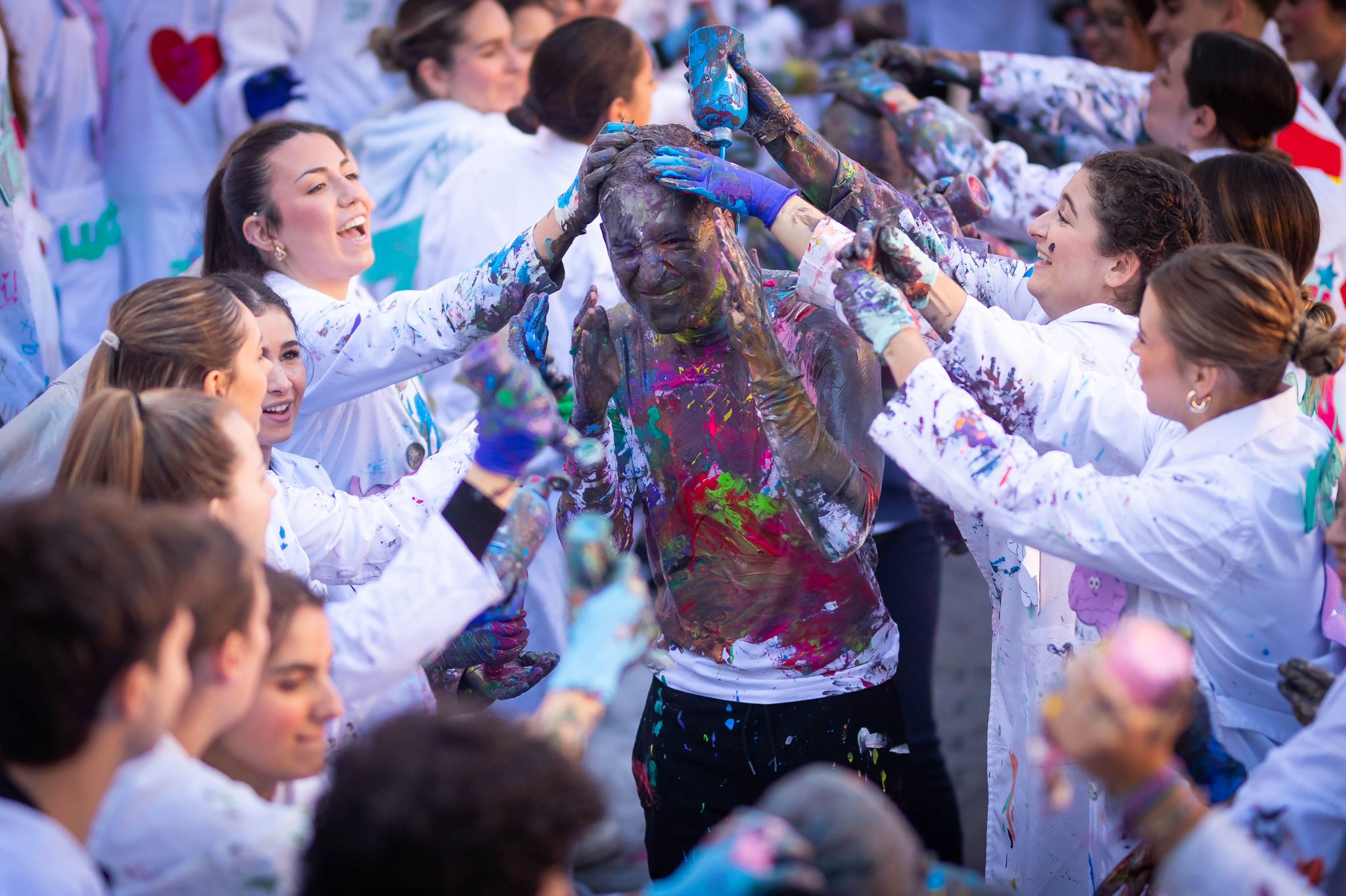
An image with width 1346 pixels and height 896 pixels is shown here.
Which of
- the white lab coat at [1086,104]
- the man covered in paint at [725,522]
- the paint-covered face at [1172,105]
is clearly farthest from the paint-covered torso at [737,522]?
the paint-covered face at [1172,105]

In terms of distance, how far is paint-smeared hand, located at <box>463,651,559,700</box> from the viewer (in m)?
2.49

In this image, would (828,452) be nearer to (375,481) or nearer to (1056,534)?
(1056,534)

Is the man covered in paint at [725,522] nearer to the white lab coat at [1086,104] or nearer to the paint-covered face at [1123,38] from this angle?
the white lab coat at [1086,104]

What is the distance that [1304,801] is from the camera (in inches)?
63.5

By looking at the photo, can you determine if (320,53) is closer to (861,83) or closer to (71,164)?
(71,164)

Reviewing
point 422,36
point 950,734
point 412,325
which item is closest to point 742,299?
point 412,325

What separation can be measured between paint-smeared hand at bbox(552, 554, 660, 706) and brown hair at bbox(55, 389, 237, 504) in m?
0.66

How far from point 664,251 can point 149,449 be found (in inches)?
37.4

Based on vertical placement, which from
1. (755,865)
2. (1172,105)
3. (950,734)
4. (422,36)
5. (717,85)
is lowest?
(950,734)

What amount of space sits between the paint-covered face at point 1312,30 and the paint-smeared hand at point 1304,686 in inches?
144

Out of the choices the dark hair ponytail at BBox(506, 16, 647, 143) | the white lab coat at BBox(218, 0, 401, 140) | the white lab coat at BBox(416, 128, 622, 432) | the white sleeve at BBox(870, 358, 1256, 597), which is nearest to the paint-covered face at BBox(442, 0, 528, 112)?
the white lab coat at BBox(218, 0, 401, 140)

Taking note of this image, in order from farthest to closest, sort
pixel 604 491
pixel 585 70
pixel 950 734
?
pixel 950 734 → pixel 585 70 → pixel 604 491

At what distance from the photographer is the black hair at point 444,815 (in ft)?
4.21

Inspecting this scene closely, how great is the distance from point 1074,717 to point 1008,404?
874mm
